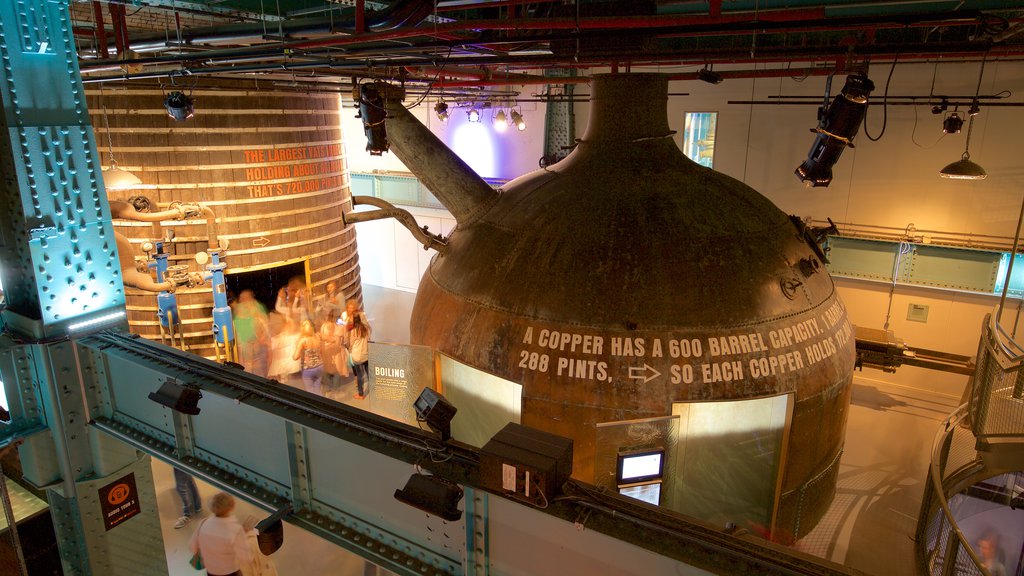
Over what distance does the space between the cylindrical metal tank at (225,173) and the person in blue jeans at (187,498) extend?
11.9 feet

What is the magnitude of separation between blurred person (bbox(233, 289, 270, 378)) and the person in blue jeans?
3.47 metres

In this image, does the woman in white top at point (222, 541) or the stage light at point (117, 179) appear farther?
the stage light at point (117, 179)

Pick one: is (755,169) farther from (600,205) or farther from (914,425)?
(600,205)

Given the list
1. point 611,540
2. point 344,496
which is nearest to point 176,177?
point 344,496

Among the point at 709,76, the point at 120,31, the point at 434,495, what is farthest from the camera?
the point at 120,31

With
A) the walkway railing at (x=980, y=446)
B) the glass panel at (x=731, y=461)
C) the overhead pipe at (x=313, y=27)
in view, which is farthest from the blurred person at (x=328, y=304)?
the walkway railing at (x=980, y=446)

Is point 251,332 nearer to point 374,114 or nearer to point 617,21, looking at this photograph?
point 374,114

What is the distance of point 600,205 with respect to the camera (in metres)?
7.19

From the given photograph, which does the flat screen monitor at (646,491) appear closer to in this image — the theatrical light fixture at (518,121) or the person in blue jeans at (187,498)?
the person in blue jeans at (187,498)

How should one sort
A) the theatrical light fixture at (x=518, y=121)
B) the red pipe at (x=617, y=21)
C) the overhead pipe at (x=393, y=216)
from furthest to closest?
the theatrical light fixture at (x=518, y=121) → the overhead pipe at (x=393, y=216) → the red pipe at (x=617, y=21)

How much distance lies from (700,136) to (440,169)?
8.84 metres

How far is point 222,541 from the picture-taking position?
619cm

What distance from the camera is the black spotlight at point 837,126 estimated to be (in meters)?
5.93

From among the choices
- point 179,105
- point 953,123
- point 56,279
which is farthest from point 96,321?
point 953,123
